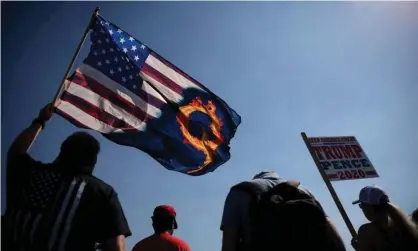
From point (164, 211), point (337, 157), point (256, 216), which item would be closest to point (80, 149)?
point (256, 216)

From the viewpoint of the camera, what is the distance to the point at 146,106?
660cm

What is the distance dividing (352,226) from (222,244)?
3533 mm

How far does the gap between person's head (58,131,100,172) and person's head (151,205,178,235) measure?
1922 millimetres

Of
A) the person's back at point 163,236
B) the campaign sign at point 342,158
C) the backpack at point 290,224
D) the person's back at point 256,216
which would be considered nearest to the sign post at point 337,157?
the campaign sign at point 342,158

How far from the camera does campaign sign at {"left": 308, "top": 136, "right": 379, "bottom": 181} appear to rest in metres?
6.56

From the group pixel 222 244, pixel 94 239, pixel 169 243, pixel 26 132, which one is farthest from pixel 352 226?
pixel 26 132

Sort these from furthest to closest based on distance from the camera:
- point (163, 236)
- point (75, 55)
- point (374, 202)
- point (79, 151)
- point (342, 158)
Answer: point (342, 158) → point (75, 55) → point (163, 236) → point (374, 202) → point (79, 151)

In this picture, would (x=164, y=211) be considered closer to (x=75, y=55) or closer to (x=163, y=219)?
(x=163, y=219)

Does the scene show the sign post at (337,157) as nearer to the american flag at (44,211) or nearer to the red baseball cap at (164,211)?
the red baseball cap at (164,211)

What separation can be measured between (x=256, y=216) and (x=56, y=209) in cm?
139

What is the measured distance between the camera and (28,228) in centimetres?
253

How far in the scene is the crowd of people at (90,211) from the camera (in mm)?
2521

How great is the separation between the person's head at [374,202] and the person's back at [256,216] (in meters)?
1.20

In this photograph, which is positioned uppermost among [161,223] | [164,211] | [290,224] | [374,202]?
[164,211]
